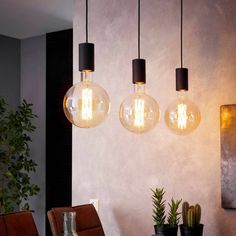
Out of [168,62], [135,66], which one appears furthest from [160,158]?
[135,66]

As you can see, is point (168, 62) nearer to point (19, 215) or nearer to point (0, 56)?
point (19, 215)

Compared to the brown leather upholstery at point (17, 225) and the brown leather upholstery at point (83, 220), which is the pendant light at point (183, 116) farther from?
the brown leather upholstery at point (17, 225)

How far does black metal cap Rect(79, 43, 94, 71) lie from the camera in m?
2.14

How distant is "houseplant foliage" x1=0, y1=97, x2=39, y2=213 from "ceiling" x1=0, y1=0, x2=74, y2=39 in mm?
692

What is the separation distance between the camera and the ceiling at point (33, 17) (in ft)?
12.7

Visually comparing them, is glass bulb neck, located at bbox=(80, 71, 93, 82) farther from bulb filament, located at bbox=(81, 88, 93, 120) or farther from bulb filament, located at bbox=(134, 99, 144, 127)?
bulb filament, located at bbox=(134, 99, 144, 127)

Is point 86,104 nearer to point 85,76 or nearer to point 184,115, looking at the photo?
point 85,76

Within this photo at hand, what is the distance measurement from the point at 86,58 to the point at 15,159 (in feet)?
9.33

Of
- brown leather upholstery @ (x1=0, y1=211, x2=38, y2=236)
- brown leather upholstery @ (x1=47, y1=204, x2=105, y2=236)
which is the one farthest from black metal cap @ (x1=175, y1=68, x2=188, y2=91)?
brown leather upholstery @ (x1=0, y1=211, x2=38, y2=236)

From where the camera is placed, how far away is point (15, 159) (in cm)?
478

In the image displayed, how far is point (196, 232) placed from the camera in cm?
242

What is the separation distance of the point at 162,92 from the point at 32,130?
2005 mm

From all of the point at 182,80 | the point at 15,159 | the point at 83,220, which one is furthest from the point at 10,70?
the point at 182,80

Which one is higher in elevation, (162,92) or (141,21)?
(141,21)
